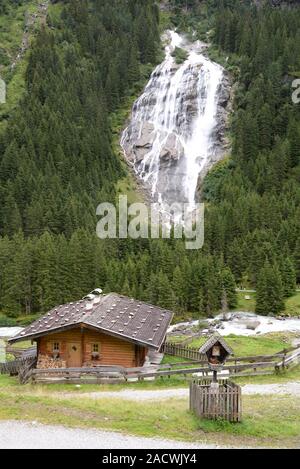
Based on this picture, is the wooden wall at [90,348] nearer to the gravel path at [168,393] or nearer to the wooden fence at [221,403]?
the gravel path at [168,393]

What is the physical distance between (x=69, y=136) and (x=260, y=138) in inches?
1810

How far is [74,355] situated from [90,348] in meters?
1.22

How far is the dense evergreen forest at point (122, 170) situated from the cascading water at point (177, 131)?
557cm

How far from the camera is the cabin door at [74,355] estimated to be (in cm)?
3597

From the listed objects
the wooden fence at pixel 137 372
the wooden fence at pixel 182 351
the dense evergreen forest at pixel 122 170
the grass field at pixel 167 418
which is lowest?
the wooden fence at pixel 182 351

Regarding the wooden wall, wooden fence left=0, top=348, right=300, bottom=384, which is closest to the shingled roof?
the wooden wall

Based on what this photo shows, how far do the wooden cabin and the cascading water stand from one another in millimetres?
85628

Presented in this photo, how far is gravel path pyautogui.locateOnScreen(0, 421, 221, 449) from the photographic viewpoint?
17.1 metres

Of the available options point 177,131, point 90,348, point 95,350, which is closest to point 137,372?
point 95,350

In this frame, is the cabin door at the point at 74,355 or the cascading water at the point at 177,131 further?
the cascading water at the point at 177,131

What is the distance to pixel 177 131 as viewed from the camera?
136 metres

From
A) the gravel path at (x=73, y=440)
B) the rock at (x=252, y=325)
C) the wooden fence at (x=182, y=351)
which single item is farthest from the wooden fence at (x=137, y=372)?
the rock at (x=252, y=325)

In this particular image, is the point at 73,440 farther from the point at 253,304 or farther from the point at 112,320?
the point at 253,304

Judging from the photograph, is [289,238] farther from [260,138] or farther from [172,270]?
[260,138]
